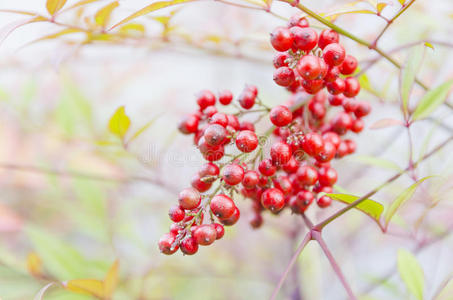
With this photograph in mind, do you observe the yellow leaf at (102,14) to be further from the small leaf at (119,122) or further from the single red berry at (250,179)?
the single red berry at (250,179)

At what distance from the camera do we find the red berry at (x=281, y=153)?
1.78 feet

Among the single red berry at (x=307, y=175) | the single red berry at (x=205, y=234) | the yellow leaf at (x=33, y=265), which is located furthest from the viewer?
the yellow leaf at (x=33, y=265)

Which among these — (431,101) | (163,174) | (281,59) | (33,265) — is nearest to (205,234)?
(281,59)

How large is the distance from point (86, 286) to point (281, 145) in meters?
0.34

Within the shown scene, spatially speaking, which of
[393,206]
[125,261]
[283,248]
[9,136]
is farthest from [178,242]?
[9,136]

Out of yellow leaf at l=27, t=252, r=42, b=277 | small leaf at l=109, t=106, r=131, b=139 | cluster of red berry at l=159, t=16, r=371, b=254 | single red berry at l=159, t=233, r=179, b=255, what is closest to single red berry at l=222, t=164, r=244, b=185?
cluster of red berry at l=159, t=16, r=371, b=254

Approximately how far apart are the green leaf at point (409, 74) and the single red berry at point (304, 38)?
16 centimetres

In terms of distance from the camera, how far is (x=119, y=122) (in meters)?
0.68

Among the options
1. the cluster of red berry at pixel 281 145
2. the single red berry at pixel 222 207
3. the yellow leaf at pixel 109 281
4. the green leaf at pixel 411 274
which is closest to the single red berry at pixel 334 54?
the cluster of red berry at pixel 281 145

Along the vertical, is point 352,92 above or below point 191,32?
above

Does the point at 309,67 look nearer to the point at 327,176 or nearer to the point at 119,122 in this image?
the point at 327,176

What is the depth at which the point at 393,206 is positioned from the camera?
54cm

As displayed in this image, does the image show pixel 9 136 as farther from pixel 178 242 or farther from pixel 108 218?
pixel 178 242

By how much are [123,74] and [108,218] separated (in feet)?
2.57
